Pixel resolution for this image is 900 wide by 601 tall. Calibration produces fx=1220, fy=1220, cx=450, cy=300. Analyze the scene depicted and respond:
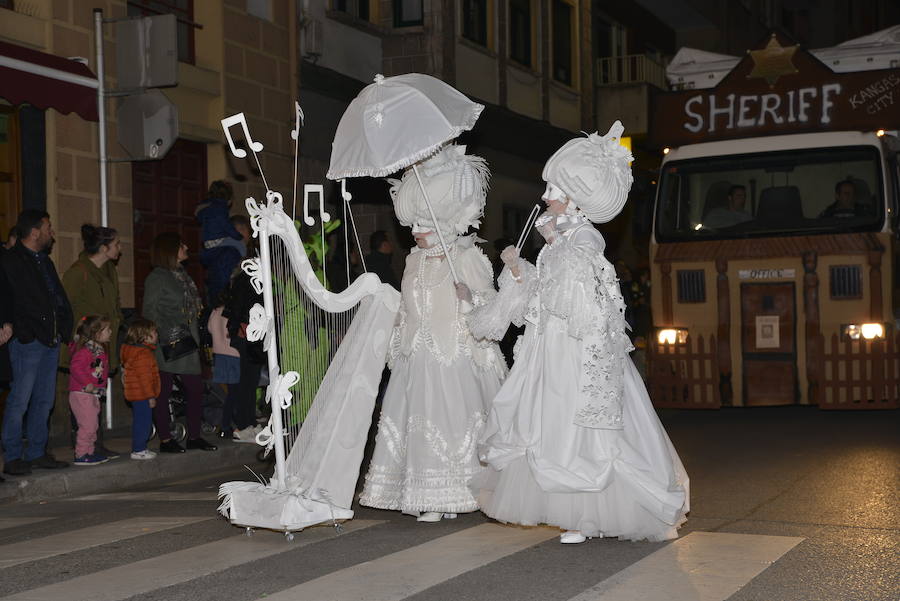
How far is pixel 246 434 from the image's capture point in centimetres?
1088

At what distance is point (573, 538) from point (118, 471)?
453 centimetres

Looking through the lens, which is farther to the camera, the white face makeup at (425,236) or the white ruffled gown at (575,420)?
the white face makeup at (425,236)

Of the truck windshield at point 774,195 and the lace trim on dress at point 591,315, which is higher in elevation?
the truck windshield at point 774,195

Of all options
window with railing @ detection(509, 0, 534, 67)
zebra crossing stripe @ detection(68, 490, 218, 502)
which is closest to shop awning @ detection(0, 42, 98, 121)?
zebra crossing stripe @ detection(68, 490, 218, 502)

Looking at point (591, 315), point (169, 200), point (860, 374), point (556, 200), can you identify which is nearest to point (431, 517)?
point (591, 315)

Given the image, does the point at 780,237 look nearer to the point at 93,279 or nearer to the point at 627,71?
the point at 93,279

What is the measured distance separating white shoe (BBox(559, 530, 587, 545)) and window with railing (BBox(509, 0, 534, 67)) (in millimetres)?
18547

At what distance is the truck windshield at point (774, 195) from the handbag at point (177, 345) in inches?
193

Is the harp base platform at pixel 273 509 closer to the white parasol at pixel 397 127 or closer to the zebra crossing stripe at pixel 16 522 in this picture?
the white parasol at pixel 397 127

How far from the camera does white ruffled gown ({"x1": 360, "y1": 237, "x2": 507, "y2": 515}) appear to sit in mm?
6918

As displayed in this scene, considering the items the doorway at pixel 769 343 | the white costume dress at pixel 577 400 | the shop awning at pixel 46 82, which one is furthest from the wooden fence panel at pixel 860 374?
the shop awning at pixel 46 82

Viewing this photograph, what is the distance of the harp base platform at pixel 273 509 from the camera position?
6.37 metres

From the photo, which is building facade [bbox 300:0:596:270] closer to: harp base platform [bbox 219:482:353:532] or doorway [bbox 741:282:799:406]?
doorway [bbox 741:282:799:406]

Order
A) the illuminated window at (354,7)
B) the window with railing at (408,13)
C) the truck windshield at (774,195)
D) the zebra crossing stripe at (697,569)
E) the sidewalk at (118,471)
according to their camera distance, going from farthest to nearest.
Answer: the window with railing at (408,13), the illuminated window at (354,7), the truck windshield at (774,195), the sidewalk at (118,471), the zebra crossing stripe at (697,569)
